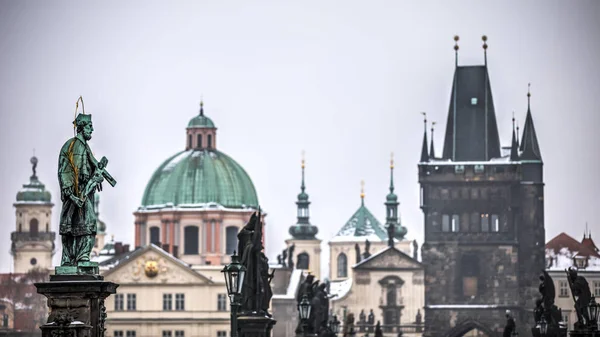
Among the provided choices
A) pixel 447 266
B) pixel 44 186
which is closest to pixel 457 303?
pixel 447 266

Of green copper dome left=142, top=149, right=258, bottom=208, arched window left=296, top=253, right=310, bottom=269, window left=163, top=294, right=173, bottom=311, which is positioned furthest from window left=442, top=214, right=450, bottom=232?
arched window left=296, top=253, right=310, bottom=269

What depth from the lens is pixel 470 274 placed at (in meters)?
151

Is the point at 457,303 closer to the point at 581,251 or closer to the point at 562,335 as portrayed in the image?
the point at 581,251

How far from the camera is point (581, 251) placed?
5719 inches

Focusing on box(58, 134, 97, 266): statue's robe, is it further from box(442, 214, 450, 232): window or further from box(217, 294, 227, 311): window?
box(442, 214, 450, 232): window

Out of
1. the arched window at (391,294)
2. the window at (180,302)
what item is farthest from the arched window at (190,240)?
the arched window at (391,294)

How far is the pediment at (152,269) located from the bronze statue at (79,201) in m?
116

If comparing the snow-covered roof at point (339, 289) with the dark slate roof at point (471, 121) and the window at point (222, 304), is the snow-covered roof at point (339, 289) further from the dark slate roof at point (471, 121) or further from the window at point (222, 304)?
the window at point (222, 304)

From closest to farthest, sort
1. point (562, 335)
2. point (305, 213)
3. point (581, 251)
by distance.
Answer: point (562, 335) → point (581, 251) → point (305, 213)

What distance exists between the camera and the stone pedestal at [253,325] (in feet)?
115

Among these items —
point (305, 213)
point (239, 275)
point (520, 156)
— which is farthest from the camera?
point (305, 213)

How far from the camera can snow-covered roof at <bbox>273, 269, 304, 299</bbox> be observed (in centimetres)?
15162

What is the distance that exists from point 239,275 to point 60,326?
11.0 metres

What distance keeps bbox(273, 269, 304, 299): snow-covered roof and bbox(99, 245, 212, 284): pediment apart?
1150cm
